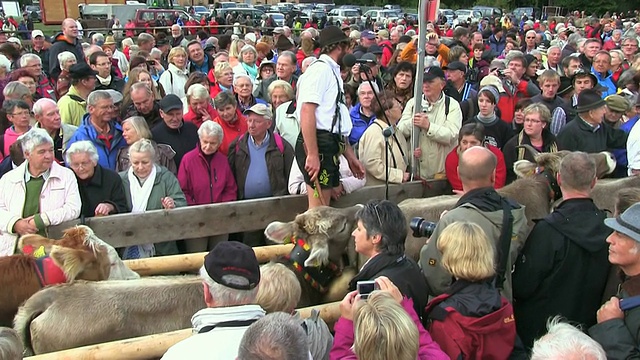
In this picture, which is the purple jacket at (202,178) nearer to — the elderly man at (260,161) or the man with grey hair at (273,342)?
the elderly man at (260,161)

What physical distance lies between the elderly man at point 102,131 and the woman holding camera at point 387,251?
326 centimetres

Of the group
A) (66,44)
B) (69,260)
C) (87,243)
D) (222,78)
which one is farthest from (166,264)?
(66,44)

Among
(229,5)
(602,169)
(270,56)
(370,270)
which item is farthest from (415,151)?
(229,5)

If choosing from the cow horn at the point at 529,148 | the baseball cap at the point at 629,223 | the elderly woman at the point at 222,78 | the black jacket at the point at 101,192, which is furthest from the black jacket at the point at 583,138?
the elderly woman at the point at 222,78

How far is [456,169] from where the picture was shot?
5.61 meters

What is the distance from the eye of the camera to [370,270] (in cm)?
331

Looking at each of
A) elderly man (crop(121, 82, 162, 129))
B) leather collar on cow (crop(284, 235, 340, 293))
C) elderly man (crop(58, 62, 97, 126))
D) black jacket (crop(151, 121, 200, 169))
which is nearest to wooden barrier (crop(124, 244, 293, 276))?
leather collar on cow (crop(284, 235, 340, 293))

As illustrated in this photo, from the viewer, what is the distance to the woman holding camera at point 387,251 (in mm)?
3287

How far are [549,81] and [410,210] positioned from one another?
3.89m

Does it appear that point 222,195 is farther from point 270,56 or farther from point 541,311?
point 270,56

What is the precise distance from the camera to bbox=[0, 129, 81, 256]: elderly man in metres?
4.30

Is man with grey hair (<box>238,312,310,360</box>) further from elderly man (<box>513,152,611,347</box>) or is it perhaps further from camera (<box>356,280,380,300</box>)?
elderly man (<box>513,152,611,347</box>)

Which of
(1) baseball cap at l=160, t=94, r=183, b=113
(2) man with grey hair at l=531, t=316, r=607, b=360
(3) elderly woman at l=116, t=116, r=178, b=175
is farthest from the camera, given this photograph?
(1) baseball cap at l=160, t=94, r=183, b=113

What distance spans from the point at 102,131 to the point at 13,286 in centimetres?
250
